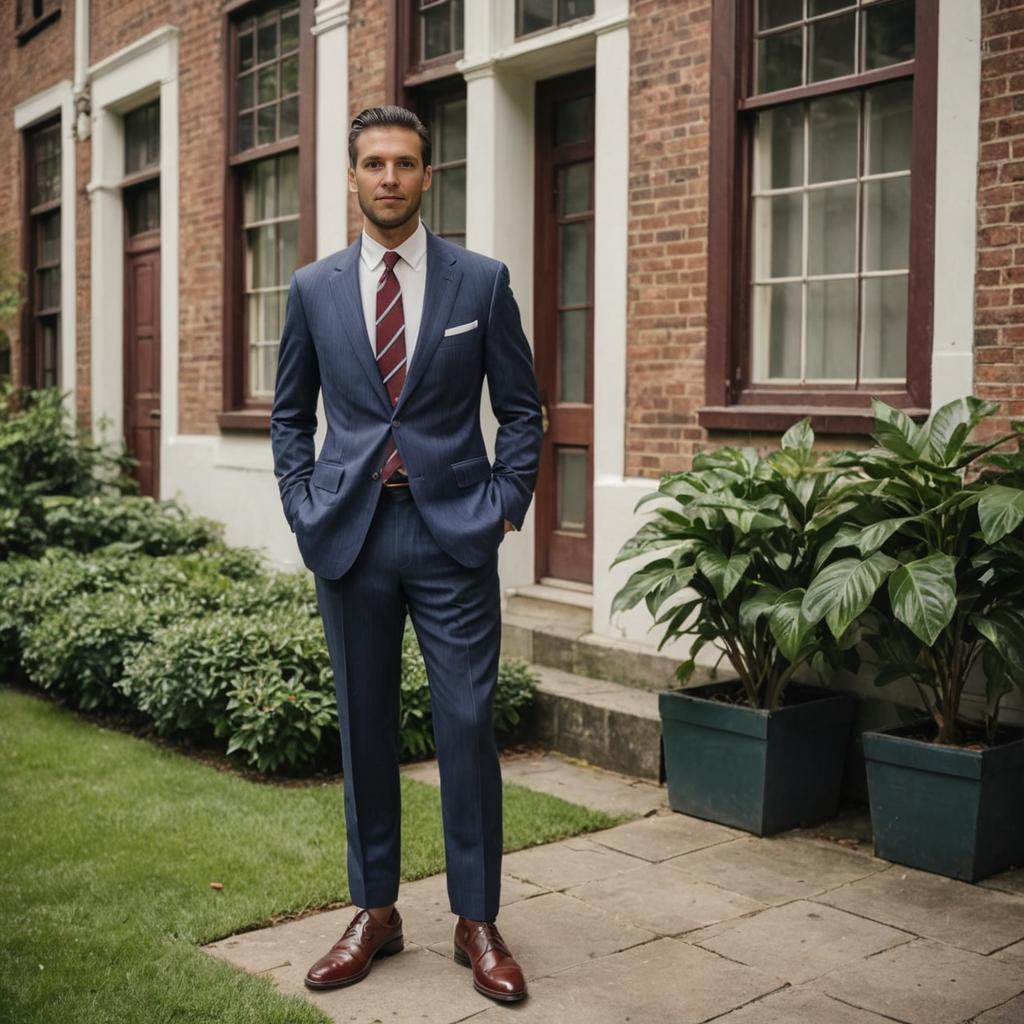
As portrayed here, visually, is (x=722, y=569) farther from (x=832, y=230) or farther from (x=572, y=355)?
(x=572, y=355)

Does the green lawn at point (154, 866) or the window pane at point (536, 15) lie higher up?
the window pane at point (536, 15)

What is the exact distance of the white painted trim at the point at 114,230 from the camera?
10.9 meters

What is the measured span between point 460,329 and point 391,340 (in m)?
0.18

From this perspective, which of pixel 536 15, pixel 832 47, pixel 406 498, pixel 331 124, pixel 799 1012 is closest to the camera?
pixel 799 1012

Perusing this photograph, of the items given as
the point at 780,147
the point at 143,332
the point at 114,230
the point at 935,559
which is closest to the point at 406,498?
the point at 935,559

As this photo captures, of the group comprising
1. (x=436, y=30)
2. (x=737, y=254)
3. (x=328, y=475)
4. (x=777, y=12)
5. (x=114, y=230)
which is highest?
(x=436, y=30)

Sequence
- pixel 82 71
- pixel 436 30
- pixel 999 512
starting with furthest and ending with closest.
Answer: pixel 82 71
pixel 436 30
pixel 999 512

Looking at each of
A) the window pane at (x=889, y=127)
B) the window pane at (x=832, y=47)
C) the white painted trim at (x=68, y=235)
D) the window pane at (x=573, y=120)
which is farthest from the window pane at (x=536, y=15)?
the white painted trim at (x=68, y=235)

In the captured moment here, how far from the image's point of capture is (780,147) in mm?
6211

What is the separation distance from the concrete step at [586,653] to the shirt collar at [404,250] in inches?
108

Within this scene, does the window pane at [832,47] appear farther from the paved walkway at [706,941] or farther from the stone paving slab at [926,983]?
the stone paving slab at [926,983]

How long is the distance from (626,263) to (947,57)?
1869 mm

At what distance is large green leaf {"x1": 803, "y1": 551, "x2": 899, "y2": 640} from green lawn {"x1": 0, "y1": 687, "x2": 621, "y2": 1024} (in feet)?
4.24

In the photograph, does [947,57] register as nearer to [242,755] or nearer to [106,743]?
[242,755]
